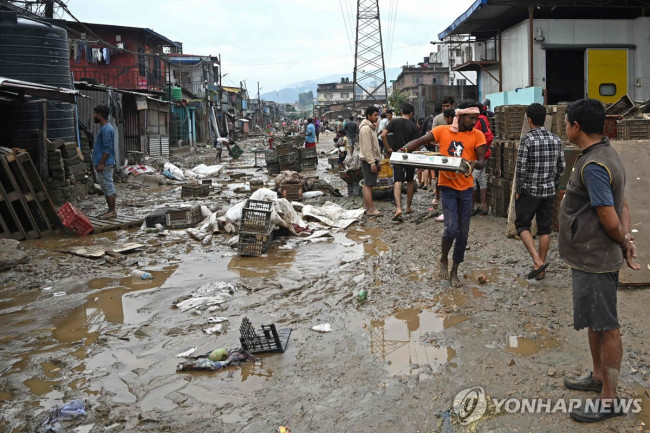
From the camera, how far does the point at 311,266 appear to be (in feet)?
23.4

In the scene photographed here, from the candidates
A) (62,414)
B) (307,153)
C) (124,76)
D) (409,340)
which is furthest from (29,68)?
(124,76)

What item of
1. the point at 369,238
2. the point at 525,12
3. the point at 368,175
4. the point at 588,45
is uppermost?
the point at 525,12

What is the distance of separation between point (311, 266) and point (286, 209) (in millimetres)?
2039

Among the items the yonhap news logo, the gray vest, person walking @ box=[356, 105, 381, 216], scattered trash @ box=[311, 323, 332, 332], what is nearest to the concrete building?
person walking @ box=[356, 105, 381, 216]

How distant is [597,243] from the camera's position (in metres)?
3.09

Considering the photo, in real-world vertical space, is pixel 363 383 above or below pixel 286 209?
below

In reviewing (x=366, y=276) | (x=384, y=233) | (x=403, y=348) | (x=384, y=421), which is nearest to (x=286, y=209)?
(x=384, y=233)

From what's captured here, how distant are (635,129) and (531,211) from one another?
9.77 ft

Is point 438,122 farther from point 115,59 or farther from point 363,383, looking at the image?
point 115,59

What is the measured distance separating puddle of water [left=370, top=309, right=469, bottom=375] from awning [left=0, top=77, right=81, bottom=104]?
721 centimetres

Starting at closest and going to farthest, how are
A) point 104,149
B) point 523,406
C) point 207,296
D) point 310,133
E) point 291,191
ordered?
point 523,406, point 207,296, point 104,149, point 291,191, point 310,133

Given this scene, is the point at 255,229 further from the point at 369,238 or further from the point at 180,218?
the point at 180,218

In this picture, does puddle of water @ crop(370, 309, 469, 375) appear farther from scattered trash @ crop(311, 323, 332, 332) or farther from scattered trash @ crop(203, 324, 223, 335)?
scattered trash @ crop(203, 324, 223, 335)

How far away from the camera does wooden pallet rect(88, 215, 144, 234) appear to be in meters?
9.59
